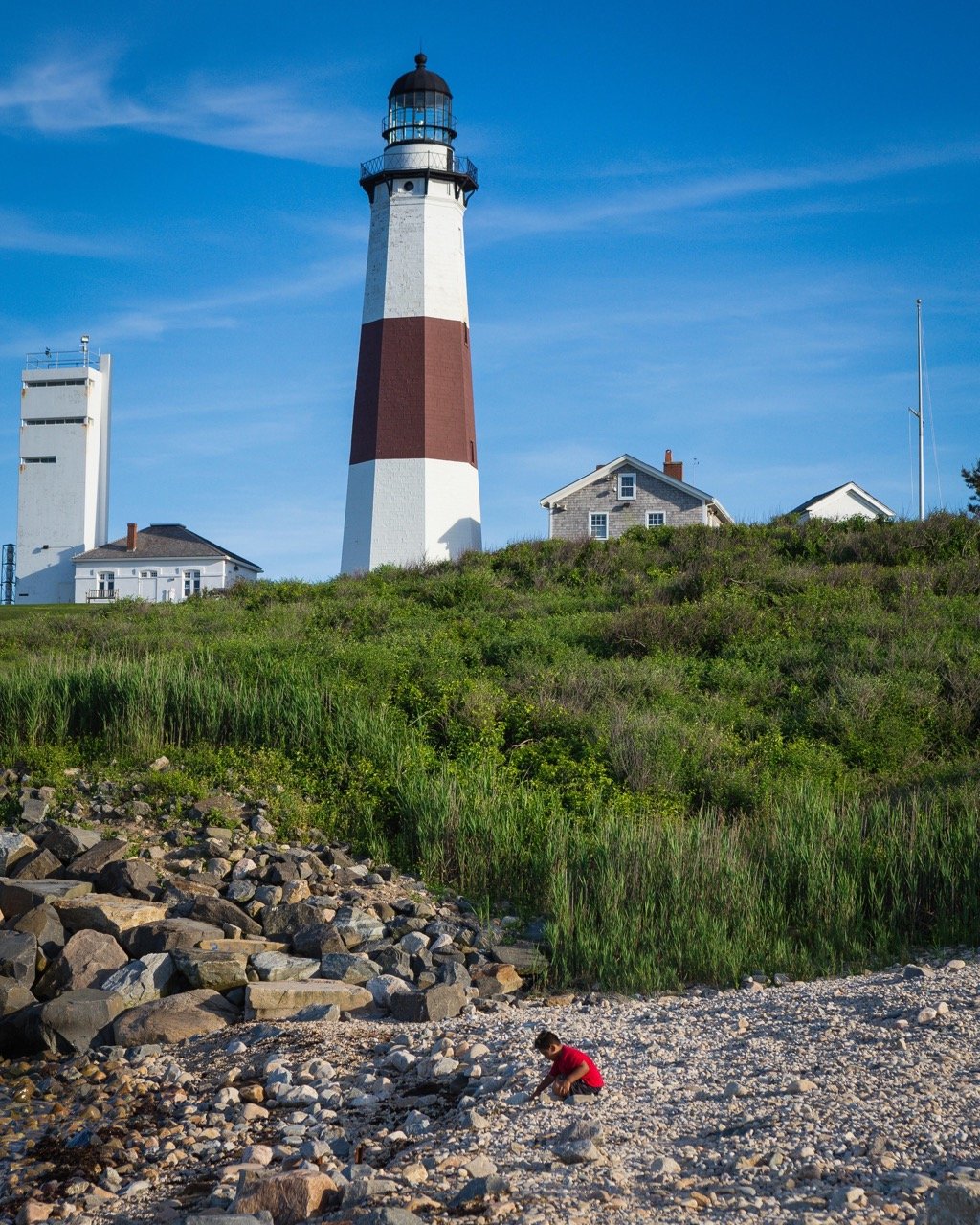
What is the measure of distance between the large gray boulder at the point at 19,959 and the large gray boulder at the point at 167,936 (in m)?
0.68

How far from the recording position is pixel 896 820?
11.5m

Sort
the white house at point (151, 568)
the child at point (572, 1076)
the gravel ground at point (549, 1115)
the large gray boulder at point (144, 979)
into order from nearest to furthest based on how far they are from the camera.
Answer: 1. the gravel ground at point (549, 1115)
2. the child at point (572, 1076)
3. the large gray boulder at point (144, 979)
4. the white house at point (151, 568)

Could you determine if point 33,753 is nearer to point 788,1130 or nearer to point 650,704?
point 650,704

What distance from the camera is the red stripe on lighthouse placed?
1426 inches

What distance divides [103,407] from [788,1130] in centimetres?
5283

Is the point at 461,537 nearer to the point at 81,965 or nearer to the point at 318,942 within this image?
the point at 318,942

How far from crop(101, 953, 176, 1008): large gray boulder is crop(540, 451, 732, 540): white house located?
112 ft

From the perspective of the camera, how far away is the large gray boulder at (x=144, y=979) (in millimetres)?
8453

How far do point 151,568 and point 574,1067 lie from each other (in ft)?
154

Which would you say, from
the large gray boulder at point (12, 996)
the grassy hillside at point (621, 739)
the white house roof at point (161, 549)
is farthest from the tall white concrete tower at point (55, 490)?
the large gray boulder at point (12, 996)

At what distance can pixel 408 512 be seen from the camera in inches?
1428

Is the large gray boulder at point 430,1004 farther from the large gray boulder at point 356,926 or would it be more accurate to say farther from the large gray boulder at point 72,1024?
the large gray boulder at point 72,1024

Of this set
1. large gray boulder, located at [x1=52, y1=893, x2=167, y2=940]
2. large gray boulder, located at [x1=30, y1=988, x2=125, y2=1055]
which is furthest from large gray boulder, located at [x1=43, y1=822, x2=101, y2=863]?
large gray boulder, located at [x1=30, y1=988, x2=125, y2=1055]

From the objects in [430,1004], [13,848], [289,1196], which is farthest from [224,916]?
[289,1196]
